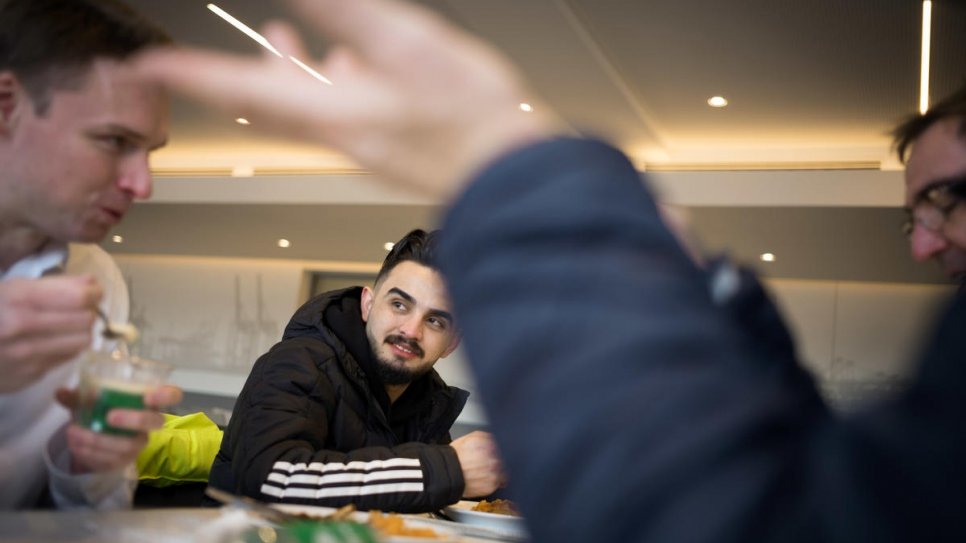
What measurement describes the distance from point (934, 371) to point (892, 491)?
58mm

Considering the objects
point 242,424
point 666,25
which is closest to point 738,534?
point 242,424

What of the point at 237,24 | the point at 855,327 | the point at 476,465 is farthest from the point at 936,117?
the point at 855,327

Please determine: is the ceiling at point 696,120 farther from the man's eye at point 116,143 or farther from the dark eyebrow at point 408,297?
the man's eye at point 116,143

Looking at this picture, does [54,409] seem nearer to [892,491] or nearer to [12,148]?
[12,148]

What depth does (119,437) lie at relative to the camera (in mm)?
1060

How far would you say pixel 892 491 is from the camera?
0.31 metres

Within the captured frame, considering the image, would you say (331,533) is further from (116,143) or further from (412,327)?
(412,327)

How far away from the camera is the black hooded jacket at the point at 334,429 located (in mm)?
1781

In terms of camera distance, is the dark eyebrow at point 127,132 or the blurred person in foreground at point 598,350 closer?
the blurred person in foreground at point 598,350

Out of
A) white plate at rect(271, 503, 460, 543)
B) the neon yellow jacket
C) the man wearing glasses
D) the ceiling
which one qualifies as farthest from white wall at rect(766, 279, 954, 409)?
white plate at rect(271, 503, 460, 543)

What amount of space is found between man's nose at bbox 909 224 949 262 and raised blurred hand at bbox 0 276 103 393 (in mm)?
1504

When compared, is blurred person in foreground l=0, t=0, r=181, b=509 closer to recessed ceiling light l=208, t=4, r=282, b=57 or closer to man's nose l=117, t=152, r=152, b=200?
man's nose l=117, t=152, r=152, b=200

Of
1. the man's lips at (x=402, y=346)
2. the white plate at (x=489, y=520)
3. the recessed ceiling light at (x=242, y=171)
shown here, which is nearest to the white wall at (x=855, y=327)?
the recessed ceiling light at (x=242, y=171)

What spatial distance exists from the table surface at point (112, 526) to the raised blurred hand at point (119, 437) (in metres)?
0.08
